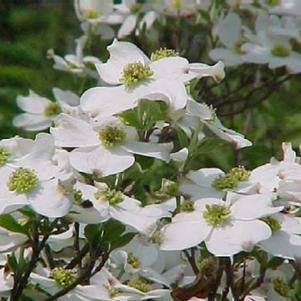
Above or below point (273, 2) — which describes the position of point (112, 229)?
above

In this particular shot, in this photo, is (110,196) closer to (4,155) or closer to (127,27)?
(4,155)

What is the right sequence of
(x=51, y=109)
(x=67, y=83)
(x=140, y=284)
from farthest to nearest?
(x=67, y=83) < (x=51, y=109) < (x=140, y=284)

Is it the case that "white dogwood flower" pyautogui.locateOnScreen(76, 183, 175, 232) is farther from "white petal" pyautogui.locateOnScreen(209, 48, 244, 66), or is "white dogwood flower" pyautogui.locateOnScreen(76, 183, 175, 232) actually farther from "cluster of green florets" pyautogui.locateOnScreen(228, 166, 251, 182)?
"white petal" pyautogui.locateOnScreen(209, 48, 244, 66)

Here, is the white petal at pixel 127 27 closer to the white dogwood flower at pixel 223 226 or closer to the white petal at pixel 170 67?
the white petal at pixel 170 67

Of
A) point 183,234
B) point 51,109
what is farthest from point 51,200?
point 51,109

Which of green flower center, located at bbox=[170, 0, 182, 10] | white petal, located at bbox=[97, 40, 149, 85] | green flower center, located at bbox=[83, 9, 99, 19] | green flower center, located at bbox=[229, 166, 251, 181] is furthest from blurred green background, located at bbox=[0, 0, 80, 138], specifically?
green flower center, located at bbox=[229, 166, 251, 181]

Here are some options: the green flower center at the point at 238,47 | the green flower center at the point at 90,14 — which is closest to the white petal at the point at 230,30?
the green flower center at the point at 238,47

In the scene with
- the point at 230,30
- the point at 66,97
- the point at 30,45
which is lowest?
the point at 30,45
